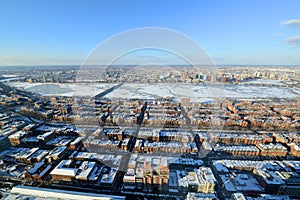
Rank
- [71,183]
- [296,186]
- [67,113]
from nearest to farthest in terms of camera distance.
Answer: [296,186] → [71,183] → [67,113]

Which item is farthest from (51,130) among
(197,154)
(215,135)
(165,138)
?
(215,135)

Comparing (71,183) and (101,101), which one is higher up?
(101,101)

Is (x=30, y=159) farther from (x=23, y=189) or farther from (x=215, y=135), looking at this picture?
(x=215, y=135)

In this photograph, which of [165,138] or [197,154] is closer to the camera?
[197,154]

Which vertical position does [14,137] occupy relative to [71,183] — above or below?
above

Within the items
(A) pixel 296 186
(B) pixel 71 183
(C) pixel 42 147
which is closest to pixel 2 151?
(C) pixel 42 147

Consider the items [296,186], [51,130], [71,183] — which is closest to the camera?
[296,186]

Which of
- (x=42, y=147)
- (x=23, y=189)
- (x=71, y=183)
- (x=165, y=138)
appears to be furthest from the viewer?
(x=165, y=138)

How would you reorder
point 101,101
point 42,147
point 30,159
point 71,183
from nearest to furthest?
1. point 71,183
2. point 30,159
3. point 42,147
4. point 101,101

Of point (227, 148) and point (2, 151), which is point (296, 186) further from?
point (2, 151)
